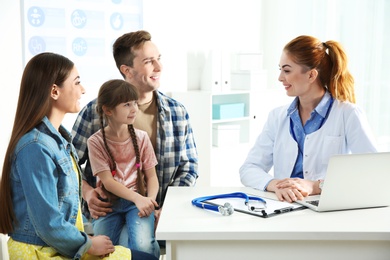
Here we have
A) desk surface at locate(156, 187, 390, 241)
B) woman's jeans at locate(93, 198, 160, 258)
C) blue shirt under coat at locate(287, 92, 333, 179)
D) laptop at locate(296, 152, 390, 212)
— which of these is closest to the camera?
desk surface at locate(156, 187, 390, 241)

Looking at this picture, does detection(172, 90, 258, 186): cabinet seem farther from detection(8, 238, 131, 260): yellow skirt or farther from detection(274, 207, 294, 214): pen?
detection(8, 238, 131, 260): yellow skirt

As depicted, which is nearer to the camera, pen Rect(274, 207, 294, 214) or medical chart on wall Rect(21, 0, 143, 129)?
pen Rect(274, 207, 294, 214)

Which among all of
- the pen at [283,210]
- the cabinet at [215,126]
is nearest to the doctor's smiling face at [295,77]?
the pen at [283,210]

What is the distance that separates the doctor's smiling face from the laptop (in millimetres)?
686

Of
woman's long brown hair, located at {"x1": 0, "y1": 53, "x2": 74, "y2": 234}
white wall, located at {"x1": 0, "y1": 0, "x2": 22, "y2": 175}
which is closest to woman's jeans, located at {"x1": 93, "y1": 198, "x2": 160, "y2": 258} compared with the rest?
woman's long brown hair, located at {"x1": 0, "y1": 53, "x2": 74, "y2": 234}

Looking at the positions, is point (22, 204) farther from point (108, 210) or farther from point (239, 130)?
point (239, 130)

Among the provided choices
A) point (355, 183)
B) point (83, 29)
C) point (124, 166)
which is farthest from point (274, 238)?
point (83, 29)

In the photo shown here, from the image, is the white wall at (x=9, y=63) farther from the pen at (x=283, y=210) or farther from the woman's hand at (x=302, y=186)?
the pen at (x=283, y=210)

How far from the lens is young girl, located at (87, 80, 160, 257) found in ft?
6.77

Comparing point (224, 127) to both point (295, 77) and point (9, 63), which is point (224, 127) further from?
point (295, 77)

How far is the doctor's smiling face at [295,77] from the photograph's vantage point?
7.42ft

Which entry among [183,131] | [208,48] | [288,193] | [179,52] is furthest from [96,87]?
[288,193]

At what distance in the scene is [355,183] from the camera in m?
1.63

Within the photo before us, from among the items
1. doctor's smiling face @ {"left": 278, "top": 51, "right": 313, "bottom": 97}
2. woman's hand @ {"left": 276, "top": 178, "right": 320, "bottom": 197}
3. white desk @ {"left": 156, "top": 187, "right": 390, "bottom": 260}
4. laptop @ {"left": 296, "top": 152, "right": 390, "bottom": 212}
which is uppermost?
doctor's smiling face @ {"left": 278, "top": 51, "right": 313, "bottom": 97}
